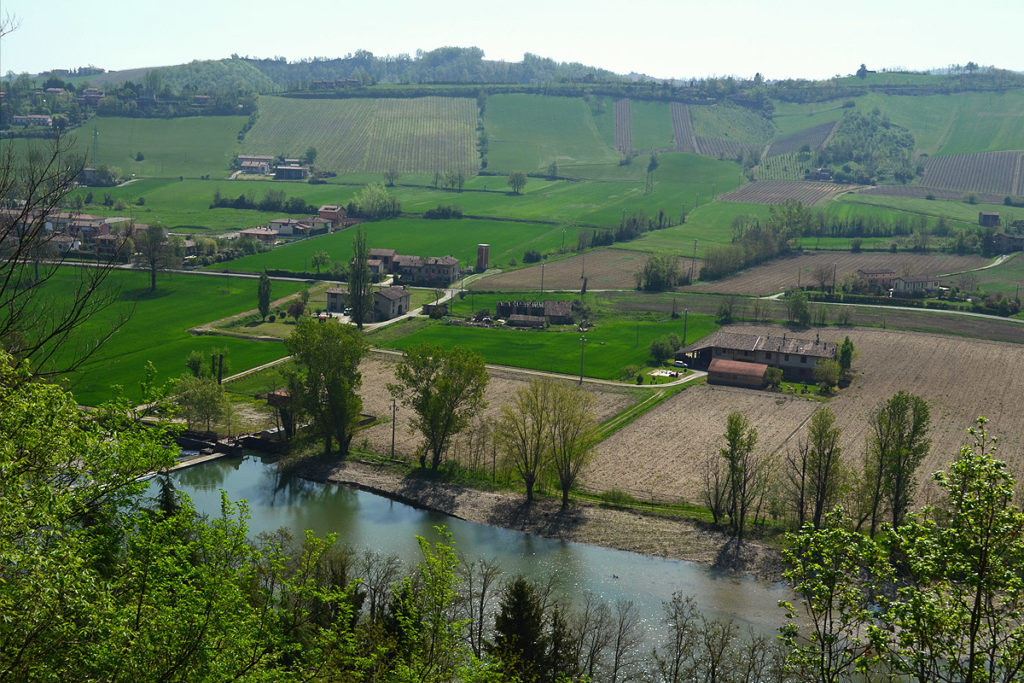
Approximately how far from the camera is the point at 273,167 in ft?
515

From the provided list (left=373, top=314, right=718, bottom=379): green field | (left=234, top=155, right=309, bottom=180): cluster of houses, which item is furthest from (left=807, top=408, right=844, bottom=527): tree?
(left=234, top=155, right=309, bottom=180): cluster of houses

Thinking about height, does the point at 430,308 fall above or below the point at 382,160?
below

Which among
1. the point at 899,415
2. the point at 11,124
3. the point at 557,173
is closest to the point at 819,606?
the point at 899,415

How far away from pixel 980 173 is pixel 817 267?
65.8m

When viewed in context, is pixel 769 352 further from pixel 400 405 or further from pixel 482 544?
pixel 482 544

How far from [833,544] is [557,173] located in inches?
6036

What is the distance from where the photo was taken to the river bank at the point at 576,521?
39719 millimetres

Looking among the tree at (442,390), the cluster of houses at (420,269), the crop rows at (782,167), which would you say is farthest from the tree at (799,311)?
the crop rows at (782,167)

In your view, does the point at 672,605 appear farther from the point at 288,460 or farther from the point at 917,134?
the point at 917,134

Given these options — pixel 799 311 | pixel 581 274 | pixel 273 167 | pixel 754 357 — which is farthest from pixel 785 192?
pixel 754 357

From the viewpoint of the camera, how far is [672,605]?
116 feet

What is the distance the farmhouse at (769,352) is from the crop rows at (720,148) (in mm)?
110454

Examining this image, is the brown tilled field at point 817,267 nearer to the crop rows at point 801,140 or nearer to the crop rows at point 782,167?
the crop rows at point 782,167

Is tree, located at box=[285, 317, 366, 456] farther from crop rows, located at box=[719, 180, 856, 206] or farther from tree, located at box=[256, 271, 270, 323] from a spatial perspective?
crop rows, located at box=[719, 180, 856, 206]
